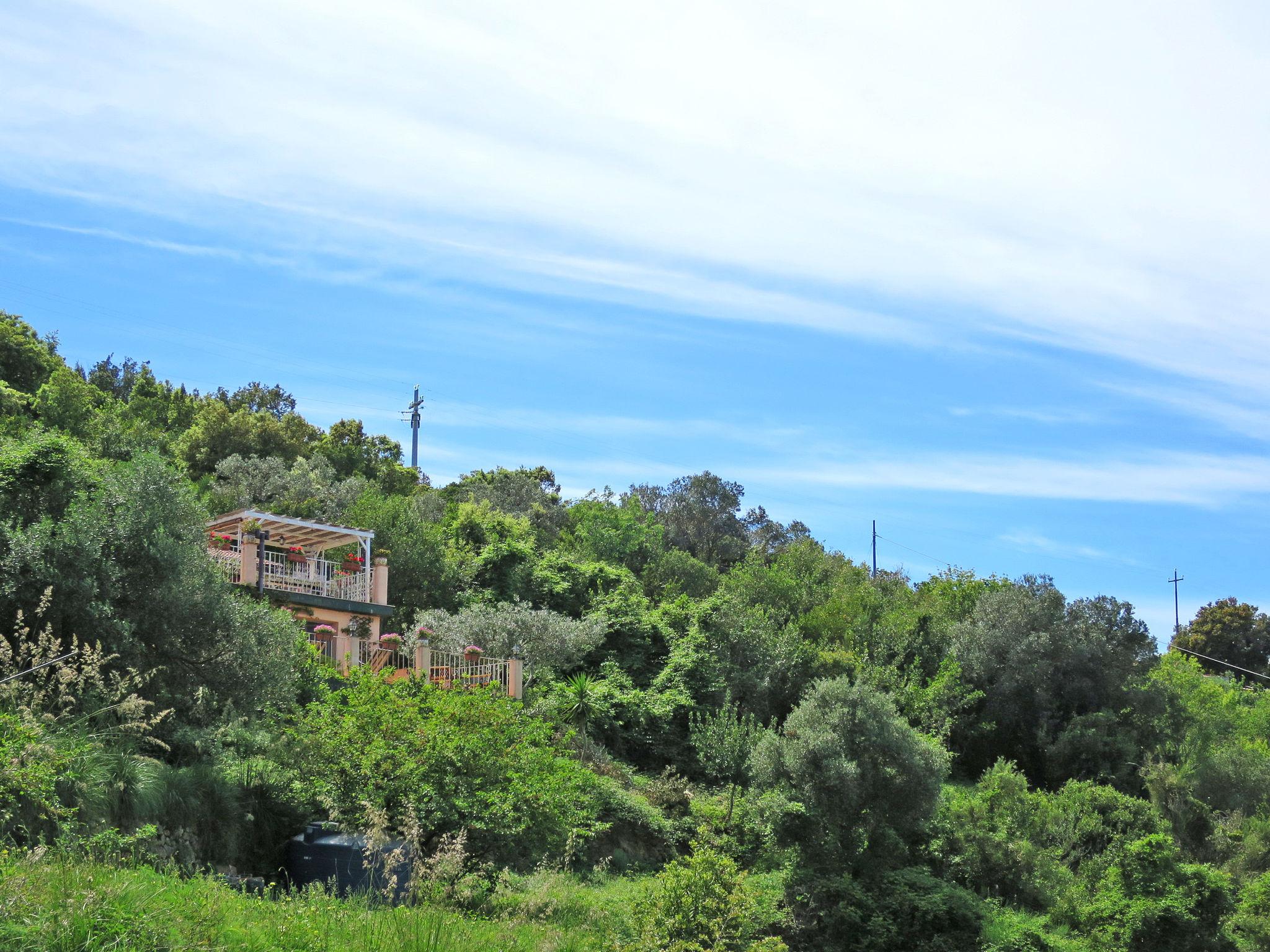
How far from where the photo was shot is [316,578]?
25828 millimetres

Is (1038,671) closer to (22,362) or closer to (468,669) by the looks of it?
(468,669)

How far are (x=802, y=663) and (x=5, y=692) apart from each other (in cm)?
2354

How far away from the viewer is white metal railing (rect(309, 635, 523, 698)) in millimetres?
23344

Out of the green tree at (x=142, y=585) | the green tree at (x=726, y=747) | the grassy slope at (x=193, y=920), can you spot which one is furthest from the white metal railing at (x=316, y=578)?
the grassy slope at (x=193, y=920)

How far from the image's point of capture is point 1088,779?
30.8 m

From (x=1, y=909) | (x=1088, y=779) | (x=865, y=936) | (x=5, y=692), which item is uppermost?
(x=5, y=692)

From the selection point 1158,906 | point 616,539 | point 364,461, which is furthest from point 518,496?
point 1158,906

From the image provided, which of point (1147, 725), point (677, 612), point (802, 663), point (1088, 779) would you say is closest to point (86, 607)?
point (677, 612)

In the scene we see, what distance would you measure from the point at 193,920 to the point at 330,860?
21.4 feet

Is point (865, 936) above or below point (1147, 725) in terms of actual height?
below

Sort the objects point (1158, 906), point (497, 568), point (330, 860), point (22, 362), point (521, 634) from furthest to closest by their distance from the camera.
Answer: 1. point (22, 362)
2. point (497, 568)
3. point (521, 634)
4. point (1158, 906)
5. point (330, 860)

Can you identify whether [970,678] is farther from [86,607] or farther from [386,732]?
[86,607]

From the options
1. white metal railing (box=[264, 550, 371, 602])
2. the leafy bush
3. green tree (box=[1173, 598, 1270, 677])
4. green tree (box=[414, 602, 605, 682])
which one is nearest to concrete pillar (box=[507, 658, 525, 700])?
green tree (box=[414, 602, 605, 682])

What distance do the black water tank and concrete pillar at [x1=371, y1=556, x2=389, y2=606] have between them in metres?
12.2
